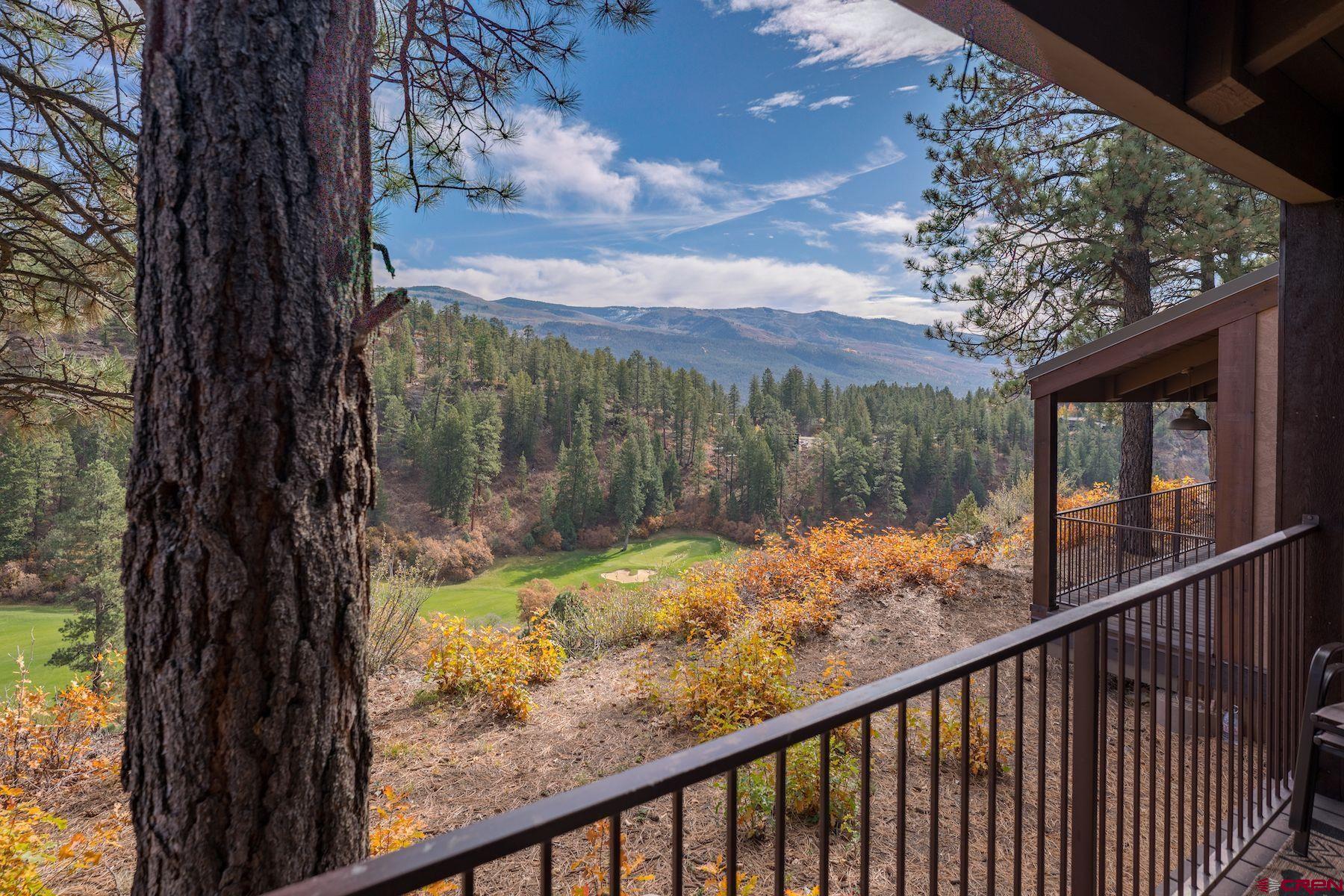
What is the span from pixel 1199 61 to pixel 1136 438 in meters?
9.87

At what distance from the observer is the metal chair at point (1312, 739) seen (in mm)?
2115

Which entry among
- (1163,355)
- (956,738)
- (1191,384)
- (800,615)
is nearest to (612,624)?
(800,615)

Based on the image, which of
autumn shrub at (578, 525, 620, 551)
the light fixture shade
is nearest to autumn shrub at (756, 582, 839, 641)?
the light fixture shade

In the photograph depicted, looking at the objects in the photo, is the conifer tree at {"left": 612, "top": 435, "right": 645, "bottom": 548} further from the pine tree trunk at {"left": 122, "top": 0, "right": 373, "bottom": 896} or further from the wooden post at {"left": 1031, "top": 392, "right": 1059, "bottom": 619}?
the pine tree trunk at {"left": 122, "top": 0, "right": 373, "bottom": 896}

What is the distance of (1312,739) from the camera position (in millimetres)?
2156

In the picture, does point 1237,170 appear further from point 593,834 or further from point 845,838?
point 593,834

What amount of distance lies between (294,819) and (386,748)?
3440 mm

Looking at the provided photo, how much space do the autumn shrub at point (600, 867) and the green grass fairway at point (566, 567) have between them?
25826mm

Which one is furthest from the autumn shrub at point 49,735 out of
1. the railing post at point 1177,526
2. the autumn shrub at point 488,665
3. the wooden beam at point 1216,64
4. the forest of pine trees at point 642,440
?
the forest of pine trees at point 642,440

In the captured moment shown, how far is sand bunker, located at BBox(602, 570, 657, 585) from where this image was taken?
3406 cm

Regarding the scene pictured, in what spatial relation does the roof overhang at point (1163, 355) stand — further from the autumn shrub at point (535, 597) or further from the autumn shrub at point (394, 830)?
the autumn shrub at point (535, 597)

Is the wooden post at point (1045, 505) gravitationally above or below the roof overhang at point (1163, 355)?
below

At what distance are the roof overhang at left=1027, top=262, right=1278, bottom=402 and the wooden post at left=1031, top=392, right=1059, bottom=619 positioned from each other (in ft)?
0.88

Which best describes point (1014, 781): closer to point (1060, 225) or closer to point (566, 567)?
point (1060, 225)
